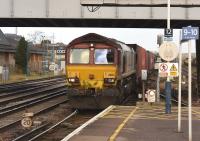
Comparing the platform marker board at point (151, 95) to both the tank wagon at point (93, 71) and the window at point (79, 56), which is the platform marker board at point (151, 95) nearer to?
the tank wagon at point (93, 71)

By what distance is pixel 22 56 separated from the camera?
7944 cm

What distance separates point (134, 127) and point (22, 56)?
64236mm

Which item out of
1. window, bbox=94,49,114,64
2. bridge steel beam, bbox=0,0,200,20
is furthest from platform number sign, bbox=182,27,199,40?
bridge steel beam, bbox=0,0,200,20

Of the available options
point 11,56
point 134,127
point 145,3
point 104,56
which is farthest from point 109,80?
point 11,56

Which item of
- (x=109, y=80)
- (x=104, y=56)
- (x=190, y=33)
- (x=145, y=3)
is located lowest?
(x=109, y=80)

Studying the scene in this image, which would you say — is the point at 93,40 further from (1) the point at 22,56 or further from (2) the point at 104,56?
(1) the point at 22,56

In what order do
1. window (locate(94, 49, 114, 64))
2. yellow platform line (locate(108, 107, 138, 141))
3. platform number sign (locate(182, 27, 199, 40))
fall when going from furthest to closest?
window (locate(94, 49, 114, 64)), yellow platform line (locate(108, 107, 138, 141)), platform number sign (locate(182, 27, 199, 40))

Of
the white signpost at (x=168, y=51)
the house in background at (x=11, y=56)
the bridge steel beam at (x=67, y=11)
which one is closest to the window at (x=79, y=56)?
the bridge steel beam at (x=67, y=11)

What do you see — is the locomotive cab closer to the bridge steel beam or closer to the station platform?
the station platform

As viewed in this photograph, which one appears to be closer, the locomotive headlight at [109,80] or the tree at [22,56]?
the locomotive headlight at [109,80]

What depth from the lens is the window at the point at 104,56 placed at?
2513 centimetres

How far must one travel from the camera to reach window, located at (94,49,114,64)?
25.1 metres

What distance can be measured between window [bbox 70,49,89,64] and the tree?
5351cm

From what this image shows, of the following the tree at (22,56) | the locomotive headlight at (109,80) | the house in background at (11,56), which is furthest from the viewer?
the house in background at (11,56)
